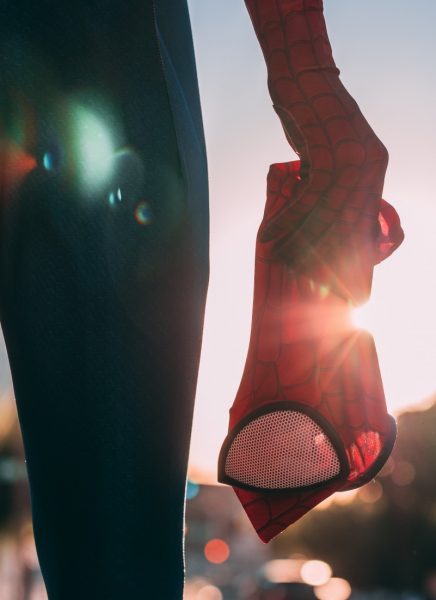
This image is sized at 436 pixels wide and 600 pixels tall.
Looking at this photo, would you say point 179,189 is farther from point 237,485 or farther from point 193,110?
point 237,485

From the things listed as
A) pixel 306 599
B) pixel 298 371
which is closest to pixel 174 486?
pixel 298 371

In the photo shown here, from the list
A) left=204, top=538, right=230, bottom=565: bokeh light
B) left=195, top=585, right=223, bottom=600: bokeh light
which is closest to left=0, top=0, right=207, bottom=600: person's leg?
left=195, top=585, right=223, bottom=600: bokeh light

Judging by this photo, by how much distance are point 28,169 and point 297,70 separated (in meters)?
0.43

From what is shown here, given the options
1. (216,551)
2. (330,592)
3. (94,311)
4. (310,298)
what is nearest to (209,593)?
(216,551)

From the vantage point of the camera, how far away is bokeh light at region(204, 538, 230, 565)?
6512cm

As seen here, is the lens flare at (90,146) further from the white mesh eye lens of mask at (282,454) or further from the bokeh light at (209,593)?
the bokeh light at (209,593)

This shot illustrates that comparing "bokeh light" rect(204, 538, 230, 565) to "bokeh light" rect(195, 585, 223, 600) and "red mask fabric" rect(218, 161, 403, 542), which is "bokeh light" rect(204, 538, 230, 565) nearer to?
"bokeh light" rect(195, 585, 223, 600)

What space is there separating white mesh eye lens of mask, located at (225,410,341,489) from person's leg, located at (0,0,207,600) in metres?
0.12

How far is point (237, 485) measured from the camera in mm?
884

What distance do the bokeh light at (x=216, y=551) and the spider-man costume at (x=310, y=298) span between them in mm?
67339

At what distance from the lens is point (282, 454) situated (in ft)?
2.79

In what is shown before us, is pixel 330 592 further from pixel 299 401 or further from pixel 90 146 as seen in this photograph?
pixel 90 146

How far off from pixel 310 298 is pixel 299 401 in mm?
138

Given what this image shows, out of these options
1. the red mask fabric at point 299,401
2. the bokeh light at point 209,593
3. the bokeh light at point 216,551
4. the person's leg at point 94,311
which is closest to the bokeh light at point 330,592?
the bokeh light at point 209,593
